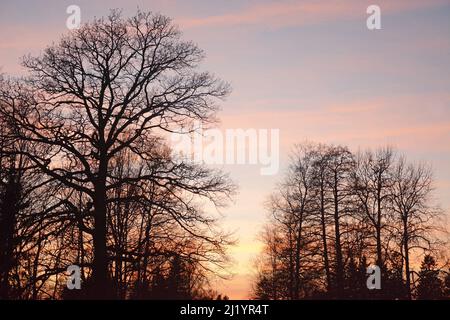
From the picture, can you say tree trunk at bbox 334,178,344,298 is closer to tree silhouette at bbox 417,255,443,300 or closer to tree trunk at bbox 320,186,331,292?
tree trunk at bbox 320,186,331,292

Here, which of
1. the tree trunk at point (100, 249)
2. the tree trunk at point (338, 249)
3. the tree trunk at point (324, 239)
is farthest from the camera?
the tree trunk at point (324, 239)

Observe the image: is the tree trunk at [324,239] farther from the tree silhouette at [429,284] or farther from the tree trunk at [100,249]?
the tree trunk at [100,249]

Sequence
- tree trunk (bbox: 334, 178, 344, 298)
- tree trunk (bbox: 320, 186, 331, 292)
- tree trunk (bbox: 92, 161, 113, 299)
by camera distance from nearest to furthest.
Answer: tree trunk (bbox: 92, 161, 113, 299) < tree trunk (bbox: 334, 178, 344, 298) < tree trunk (bbox: 320, 186, 331, 292)

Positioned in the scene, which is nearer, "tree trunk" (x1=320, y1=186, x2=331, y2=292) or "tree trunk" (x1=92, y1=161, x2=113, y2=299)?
"tree trunk" (x1=92, y1=161, x2=113, y2=299)

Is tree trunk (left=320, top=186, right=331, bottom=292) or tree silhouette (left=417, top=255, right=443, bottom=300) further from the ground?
tree trunk (left=320, top=186, right=331, bottom=292)

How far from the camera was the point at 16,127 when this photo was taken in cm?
2069

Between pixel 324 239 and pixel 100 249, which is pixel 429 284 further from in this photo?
pixel 100 249

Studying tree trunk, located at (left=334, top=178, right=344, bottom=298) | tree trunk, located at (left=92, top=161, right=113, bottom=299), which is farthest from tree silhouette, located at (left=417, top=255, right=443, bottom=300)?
tree trunk, located at (left=92, top=161, right=113, bottom=299)

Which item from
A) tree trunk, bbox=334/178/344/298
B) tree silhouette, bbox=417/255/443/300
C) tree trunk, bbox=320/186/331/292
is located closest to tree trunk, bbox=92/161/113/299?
tree trunk, bbox=334/178/344/298

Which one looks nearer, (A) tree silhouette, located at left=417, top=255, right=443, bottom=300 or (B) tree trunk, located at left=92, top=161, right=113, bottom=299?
(B) tree trunk, located at left=92, top=161, right=113, bottom=299

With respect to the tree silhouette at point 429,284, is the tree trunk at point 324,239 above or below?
above

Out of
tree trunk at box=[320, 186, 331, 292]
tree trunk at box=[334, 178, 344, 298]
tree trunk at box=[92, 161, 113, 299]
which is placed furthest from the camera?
tree trunk at box=[320, 186, 331, 292]

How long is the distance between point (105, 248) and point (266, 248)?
80.3 feet

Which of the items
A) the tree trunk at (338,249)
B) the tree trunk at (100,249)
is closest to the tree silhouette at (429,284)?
the tree trunk at (338,249)
